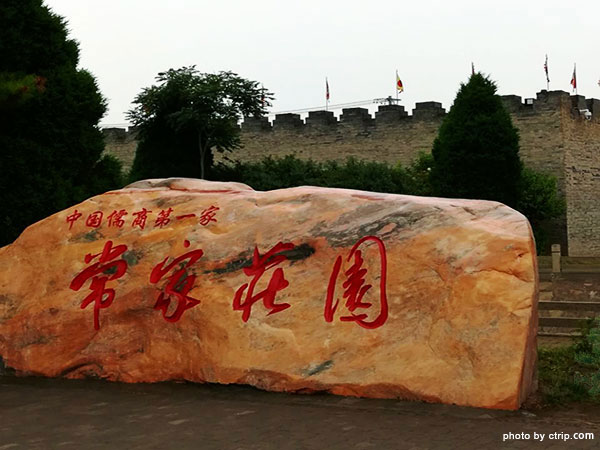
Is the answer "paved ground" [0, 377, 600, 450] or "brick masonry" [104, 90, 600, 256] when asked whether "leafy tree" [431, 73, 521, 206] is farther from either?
"paved ground" [0, 377, 600, 450]

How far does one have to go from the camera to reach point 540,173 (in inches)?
1014

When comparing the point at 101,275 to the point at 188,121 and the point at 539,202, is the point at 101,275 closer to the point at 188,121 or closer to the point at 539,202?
the point at 188,121

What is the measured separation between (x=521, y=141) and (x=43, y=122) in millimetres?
16773

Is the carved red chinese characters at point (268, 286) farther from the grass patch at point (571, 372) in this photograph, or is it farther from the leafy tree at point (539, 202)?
the leafy tree at point (539, 202)

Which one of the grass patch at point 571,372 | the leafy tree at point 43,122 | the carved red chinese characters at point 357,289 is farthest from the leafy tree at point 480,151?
the carved red chinese characters at point 357,289

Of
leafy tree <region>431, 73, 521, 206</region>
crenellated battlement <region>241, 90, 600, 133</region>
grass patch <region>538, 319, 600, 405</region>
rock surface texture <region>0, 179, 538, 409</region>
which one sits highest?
crenellated battlement <region>241, 90, 600, 133</region>

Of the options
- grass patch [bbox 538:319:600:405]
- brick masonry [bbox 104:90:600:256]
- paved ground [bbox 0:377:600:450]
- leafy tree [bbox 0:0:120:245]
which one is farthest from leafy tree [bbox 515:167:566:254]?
paved ground [bbox 0:377:600:450]

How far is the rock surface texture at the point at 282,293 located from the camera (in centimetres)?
668

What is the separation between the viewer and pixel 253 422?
6.24 meters

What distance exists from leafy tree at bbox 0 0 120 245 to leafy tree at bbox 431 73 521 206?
11.3m

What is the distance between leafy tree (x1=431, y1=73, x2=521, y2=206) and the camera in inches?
883

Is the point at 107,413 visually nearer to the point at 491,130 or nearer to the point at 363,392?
the point at 363,392

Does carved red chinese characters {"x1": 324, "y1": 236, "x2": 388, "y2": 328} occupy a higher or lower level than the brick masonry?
lower

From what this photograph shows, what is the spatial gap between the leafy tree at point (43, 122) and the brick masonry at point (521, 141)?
49.9 ft
